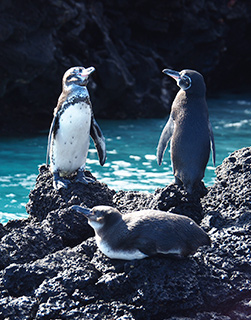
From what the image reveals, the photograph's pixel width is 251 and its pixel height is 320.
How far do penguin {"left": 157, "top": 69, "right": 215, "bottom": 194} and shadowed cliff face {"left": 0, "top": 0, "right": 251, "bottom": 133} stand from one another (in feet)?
17.3

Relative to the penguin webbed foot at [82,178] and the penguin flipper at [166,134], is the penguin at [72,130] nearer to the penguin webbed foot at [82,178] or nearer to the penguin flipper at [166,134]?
the penguin webbed foot at [82,178]

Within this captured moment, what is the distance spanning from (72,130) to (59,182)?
459 millimetres

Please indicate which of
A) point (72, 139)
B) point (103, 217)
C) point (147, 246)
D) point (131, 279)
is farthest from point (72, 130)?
point (131, 279)

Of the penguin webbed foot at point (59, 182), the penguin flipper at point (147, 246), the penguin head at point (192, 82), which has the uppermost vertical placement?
the penguin head at point (192, 82)

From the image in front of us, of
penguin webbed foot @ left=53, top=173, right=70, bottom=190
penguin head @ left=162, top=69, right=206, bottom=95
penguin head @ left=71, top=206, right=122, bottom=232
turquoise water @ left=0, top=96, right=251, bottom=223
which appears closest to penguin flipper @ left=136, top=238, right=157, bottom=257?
penguin head @ left=71, top=206, right=122, bottom=232

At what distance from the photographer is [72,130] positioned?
470 cm

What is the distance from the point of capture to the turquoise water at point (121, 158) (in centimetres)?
713

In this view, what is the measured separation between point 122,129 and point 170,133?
6.24m

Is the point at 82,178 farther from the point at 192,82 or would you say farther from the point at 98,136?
the point at 192,82

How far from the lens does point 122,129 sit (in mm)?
10820

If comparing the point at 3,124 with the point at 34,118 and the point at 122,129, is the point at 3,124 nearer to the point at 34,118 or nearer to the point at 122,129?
the point at 34,118

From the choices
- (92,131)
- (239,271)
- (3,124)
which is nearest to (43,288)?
(239,271)

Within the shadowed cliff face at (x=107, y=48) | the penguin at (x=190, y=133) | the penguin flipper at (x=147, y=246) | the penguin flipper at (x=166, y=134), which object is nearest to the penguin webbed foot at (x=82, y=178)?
the penguin flipper at (x=166, y=134)

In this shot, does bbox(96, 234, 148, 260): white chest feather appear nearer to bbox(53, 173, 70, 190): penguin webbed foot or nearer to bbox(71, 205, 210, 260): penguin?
bbox(71, 205, 210, 260): penguin
